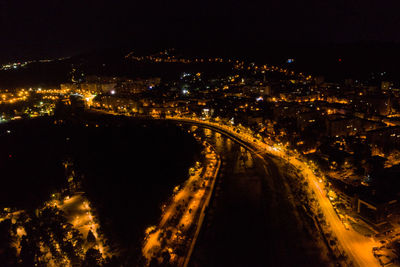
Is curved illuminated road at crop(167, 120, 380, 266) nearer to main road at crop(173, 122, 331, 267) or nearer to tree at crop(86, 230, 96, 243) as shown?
main road at crop(173, 122, 331, 267)

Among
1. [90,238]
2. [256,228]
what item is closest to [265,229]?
[256,228]

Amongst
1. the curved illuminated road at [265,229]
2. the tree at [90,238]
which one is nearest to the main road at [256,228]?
the curved illuminated road at [265,229]

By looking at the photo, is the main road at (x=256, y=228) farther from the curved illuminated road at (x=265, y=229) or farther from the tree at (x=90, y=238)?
the tree at (x=90, y=238)

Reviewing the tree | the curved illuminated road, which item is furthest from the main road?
the tree

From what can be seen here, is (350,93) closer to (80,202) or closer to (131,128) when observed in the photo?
(131,128)

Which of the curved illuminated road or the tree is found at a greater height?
the curved illuminated road

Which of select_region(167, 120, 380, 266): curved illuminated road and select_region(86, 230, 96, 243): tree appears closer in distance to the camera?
select_region(167, 120, 380, 266): curved illuminated road

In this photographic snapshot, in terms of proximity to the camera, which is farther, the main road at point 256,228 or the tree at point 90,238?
the tree at point 90,238

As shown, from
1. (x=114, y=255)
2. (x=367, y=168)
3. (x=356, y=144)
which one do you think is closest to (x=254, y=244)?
(x=114, y=255)
